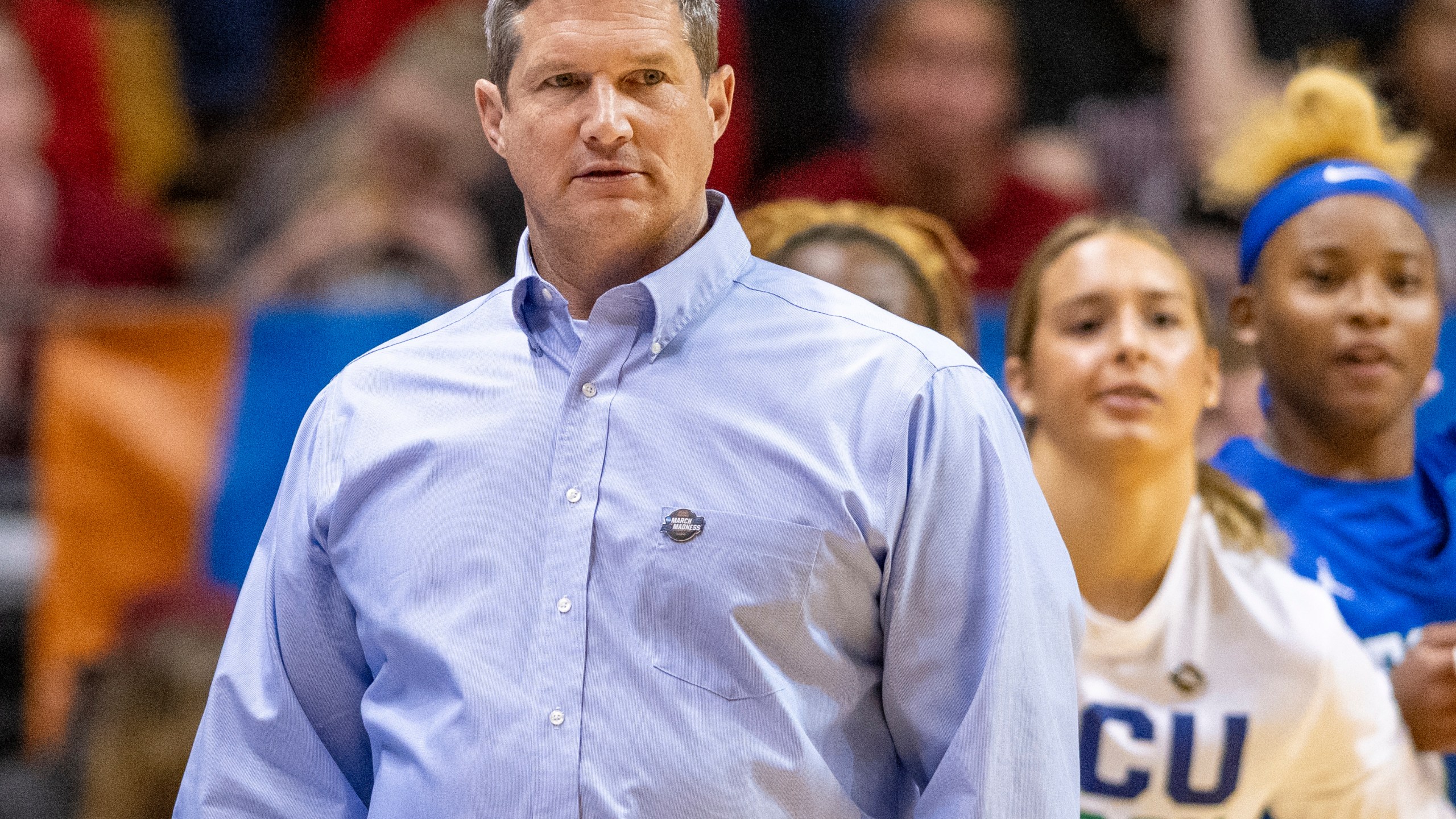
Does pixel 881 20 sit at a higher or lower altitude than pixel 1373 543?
higher

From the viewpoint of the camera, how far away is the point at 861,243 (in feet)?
7.96

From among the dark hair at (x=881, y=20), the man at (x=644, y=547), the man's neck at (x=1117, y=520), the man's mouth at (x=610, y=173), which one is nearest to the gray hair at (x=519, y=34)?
the man at (x=644, y=547)

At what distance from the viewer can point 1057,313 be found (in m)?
2.22

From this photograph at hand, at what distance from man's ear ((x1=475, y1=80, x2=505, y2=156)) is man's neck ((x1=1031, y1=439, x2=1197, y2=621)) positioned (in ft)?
2.81

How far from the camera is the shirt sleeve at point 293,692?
1.72m

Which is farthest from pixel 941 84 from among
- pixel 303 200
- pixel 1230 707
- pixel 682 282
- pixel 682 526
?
pixel 682 526

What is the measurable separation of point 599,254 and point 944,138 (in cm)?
195

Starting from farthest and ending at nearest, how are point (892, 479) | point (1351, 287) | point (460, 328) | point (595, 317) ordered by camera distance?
point (1351, 287)
point (460, 328)
point (595, 317)
point (892, 479)

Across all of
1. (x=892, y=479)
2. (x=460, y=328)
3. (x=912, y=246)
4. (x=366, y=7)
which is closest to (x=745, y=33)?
(x=366, y=7)

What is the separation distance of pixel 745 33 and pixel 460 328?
8.76 ft

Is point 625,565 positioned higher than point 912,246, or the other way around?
point 912,246

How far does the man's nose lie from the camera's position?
163 cm

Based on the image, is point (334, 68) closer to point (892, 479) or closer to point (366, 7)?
point (366, 7)

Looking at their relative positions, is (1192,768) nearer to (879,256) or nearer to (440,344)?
(879,256)
